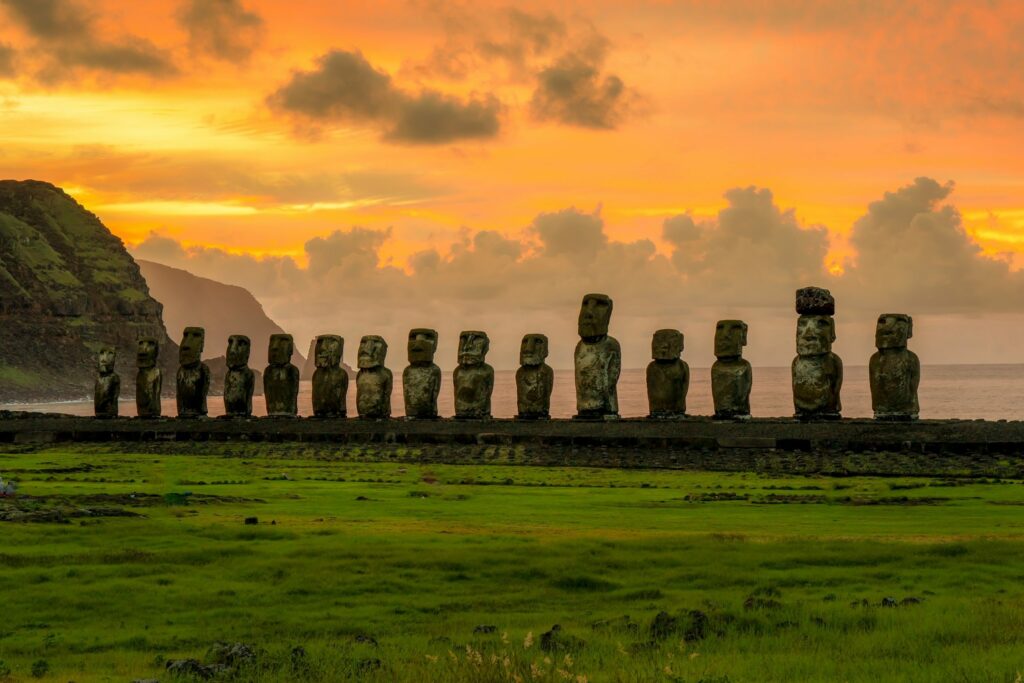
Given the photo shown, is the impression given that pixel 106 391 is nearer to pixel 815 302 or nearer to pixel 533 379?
pixel 533 379

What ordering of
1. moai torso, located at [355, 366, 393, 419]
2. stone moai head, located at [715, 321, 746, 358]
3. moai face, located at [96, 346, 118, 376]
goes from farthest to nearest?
moai face, located at [96, 346, 118, 376], moai torso, located at [355, 366, 393, 419], stone moai head, located at [715, 321, 746, 358]

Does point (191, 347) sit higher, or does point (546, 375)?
point (191, 347)

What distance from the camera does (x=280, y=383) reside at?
41.6 m

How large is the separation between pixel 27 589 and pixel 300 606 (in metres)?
2.55

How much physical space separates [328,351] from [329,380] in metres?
0.99

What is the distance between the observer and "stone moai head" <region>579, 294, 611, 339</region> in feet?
121

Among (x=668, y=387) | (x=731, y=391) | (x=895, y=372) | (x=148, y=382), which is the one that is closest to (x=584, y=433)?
(x=668, y=387)

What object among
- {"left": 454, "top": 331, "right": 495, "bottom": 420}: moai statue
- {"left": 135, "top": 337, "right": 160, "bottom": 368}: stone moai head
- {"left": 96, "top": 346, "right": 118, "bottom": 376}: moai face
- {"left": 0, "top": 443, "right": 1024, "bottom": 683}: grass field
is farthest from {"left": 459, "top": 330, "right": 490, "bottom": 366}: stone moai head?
{"left": 0, "top": 443, "right": 1024, "bottom": 683}: grass field

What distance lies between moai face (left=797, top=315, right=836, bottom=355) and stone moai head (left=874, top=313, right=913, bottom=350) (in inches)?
50.4

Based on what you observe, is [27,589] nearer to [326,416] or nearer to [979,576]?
[979,576]

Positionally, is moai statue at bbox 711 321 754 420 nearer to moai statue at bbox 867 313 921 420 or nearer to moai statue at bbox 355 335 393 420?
moai statue at bbox 867 313 921 420

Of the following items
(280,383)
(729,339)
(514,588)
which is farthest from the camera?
(280,383)

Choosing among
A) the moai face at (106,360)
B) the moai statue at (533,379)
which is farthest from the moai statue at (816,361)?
the moai face at (106,360)

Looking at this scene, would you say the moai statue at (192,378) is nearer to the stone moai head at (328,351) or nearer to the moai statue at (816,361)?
the stone moai head at (328,351)
